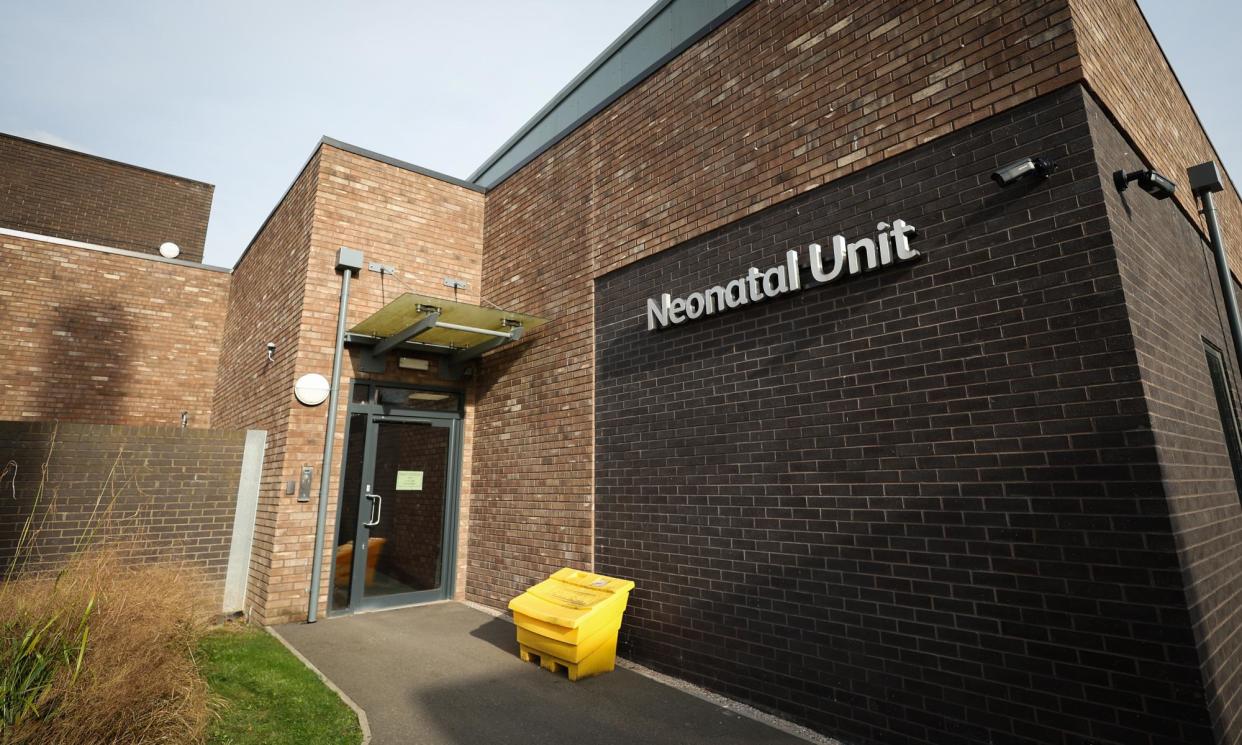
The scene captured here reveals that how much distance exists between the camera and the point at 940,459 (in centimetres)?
377

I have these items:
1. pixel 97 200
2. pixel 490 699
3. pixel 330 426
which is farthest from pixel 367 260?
pixel 97 200

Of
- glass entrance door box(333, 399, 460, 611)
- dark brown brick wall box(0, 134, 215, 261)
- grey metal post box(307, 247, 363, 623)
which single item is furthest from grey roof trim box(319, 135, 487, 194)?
dark brown brick wall box(0, 134, 215, 261)

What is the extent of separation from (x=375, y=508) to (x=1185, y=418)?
7.93 m

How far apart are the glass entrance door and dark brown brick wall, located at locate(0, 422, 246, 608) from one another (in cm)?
151

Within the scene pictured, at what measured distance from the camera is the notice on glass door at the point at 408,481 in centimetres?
780

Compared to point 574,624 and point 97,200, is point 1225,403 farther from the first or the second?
point 97,200

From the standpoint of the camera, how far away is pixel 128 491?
6.75 meters

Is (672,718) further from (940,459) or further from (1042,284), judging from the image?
(1042,284)

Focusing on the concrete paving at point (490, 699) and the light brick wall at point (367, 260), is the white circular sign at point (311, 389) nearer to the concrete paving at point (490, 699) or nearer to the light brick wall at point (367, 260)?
the light brick wall at point (367, 260)

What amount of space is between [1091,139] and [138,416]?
13.7m

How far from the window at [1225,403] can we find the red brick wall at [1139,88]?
133 cm

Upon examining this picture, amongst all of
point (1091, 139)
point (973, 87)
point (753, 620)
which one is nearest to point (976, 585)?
point (753, 620)

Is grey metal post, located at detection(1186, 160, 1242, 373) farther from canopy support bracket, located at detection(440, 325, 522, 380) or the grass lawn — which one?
the grass lawn

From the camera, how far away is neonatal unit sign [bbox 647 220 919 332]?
4.16 m
